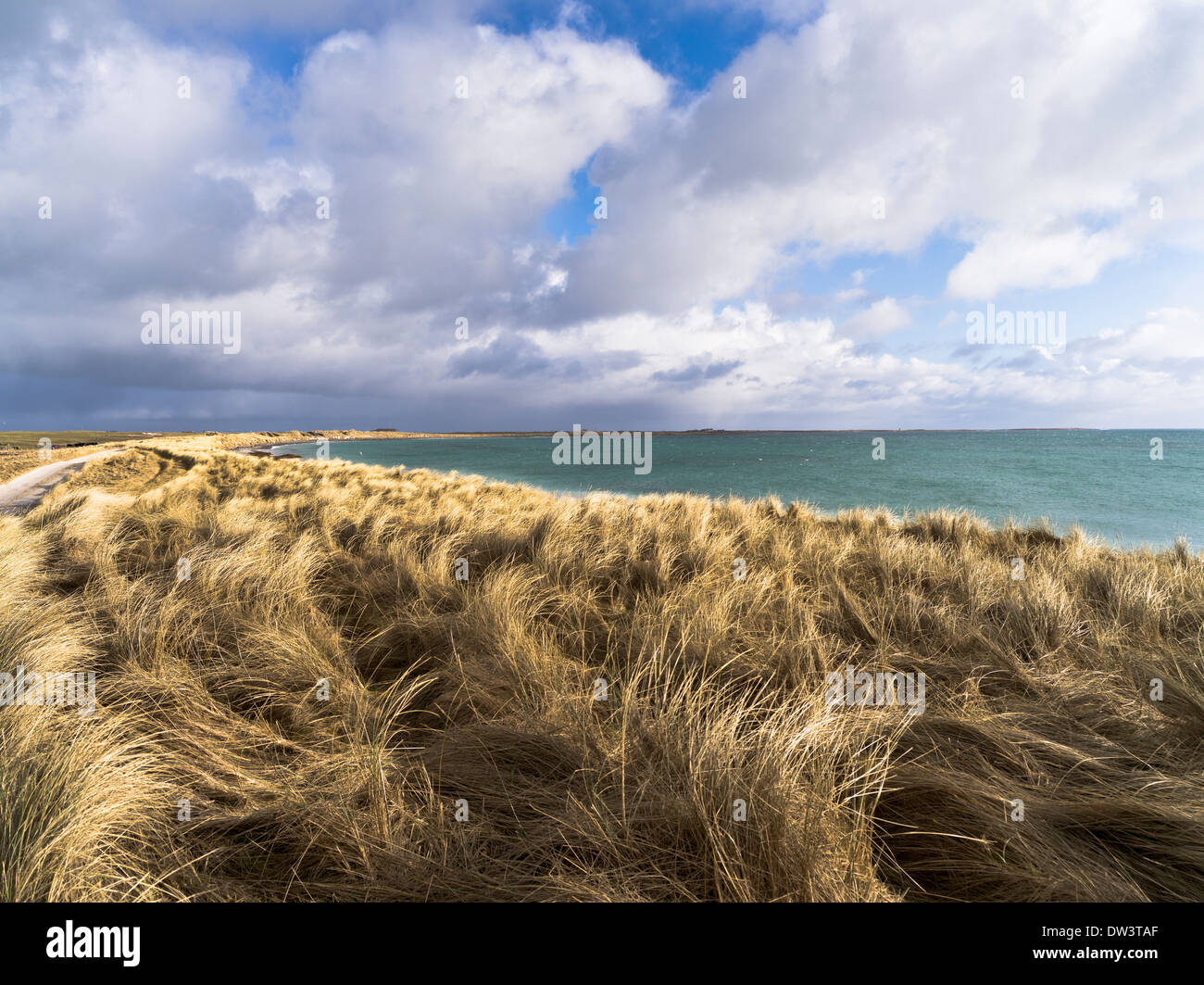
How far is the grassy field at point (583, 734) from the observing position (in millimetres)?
1766

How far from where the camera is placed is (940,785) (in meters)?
2.12

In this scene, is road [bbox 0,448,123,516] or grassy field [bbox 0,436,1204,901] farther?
road [bbox 0,448,123,516]

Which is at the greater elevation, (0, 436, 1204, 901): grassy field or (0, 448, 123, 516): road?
(0, 448, 123, 516): road

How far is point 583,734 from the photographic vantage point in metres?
2.35

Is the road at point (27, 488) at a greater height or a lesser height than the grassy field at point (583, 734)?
greater

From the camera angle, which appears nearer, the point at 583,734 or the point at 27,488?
the point at 583,734

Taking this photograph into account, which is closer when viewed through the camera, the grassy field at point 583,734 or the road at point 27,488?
the grassy field at point 583,734

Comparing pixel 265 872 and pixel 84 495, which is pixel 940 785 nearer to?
pixel 265 872

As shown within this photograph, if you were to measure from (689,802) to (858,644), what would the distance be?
256 centimetres

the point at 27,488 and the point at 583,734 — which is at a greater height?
the point at 27,488

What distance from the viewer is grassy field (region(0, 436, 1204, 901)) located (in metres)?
1.77
